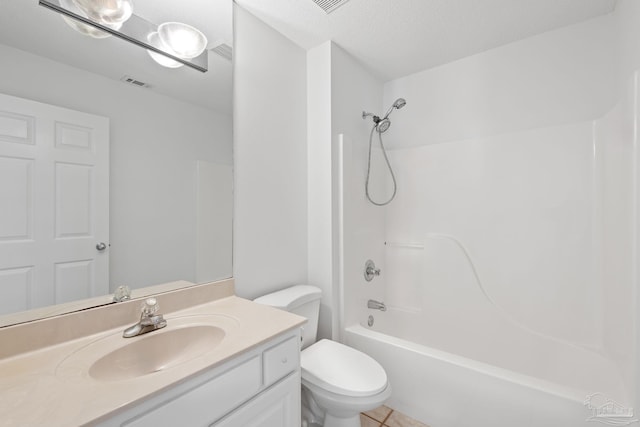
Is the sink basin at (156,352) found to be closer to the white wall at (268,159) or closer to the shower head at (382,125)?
the white wall at (268,159)

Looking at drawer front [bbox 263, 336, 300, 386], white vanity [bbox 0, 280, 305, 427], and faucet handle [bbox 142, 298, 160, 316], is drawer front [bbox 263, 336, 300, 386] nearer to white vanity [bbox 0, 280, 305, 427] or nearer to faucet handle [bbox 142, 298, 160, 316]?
white vanity [bbox 0, 280, 305, 427]

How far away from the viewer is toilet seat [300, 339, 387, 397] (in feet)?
4.12

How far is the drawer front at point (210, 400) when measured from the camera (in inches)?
28.9

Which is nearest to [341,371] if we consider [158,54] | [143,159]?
[143,159]

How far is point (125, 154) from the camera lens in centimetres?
116

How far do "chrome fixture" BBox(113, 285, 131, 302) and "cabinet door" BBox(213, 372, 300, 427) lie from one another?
25.4 inches

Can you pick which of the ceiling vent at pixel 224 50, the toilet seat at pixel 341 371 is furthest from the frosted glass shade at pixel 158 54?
the toilet seat at pixel 341 371

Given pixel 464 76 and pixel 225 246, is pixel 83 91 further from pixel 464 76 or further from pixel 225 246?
pixel 464 76

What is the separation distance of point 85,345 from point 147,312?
0.20 metres

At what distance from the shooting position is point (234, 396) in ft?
2.97

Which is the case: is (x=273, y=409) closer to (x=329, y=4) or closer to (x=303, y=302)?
(x=303, y=302)

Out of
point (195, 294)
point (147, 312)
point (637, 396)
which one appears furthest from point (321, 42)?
point (637, 396)

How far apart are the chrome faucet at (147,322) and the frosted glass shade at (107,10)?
1.14 m

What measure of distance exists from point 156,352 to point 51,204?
2.17 ft
